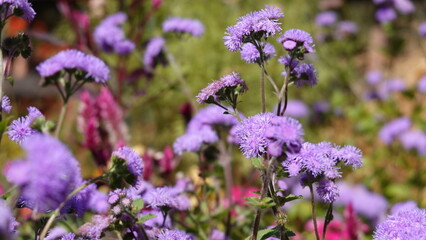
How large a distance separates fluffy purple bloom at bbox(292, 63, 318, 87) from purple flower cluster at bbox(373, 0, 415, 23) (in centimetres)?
221

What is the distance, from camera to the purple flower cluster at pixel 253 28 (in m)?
1.04

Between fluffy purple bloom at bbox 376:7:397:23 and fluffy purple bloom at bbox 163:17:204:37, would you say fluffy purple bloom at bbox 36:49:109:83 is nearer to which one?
fluffy purple bloom at bbox 163:17:204:37

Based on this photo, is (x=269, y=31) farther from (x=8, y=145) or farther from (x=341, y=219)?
(x=8, y=145)

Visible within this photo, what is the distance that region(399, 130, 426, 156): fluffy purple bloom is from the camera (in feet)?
9.00

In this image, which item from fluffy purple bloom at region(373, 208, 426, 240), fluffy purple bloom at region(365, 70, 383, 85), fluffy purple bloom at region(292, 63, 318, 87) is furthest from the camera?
fluffy purple bloom at region(365, 70, 383, 85)

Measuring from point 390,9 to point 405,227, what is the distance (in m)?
2.56

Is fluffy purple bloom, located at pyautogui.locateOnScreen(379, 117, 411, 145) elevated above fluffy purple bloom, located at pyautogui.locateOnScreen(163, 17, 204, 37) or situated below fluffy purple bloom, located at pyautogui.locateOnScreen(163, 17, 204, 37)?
above

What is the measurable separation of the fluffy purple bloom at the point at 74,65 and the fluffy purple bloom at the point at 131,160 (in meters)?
0.30

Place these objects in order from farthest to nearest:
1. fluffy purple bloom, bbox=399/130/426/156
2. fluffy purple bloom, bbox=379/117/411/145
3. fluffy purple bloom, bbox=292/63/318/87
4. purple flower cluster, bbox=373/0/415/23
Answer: purple flower cluster, bbox=373/0/415/23 < fluffy purple bloom, bbox=379/117/411/145 < fluffy purple bloom, bbox=399/130/426/156 < fluffy purple bloom, bbox=292/63/318/87

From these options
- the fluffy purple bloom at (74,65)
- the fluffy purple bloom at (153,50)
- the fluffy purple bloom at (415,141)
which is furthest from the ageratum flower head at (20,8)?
the fluffy purple bloom at (415,141)

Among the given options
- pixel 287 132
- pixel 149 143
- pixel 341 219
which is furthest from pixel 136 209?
pixel 149 143

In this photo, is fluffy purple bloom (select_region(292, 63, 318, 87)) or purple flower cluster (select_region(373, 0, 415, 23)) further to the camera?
purple flower cluster (select_region(373, 0, 415, 23))

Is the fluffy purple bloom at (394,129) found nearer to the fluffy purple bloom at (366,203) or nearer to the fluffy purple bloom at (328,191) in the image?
the fluffy purple bloom at (366,203)

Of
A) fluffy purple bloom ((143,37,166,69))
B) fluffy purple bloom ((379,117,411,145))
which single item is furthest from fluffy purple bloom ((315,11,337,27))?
fluffy purple bloom ((143,37,166,69))
